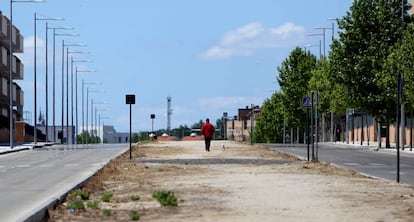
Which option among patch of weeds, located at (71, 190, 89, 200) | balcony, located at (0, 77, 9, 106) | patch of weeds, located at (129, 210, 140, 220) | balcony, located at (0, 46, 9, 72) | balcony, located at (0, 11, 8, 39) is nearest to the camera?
patch of weeds, located at (129, 210, 140, 220)

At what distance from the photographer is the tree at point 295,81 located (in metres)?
97.8

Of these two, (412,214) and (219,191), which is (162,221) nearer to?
(412,214)

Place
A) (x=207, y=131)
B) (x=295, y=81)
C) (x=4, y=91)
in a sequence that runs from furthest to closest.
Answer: (x=295, y=81) → (x=4, y=91) → (x=207, y=131)

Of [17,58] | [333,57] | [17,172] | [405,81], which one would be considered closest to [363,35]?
[333,57]

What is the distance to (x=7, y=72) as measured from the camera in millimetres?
89188

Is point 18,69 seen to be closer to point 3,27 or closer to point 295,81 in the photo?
point 3,27

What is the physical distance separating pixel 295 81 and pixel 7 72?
30265 mm

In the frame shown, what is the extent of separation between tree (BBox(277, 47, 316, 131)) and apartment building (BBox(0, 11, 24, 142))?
92.4 ft

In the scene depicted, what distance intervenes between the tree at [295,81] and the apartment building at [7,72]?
28.2 m

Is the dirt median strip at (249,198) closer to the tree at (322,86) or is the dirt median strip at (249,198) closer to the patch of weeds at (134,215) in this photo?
the patch of weeds at (134,215)

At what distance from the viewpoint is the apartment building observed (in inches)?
Result: 3196

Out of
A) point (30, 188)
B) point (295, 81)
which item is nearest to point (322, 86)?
point (295, 81)

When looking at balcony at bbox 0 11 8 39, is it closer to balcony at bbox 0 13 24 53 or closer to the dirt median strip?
balcony at bbox 0 13 24 53

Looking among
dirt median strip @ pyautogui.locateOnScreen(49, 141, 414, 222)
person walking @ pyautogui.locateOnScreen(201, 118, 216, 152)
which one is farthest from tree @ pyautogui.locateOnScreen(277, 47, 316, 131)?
dirt median strip @ pyautogui.locateOnScreen(49, 141, 414, 222)
